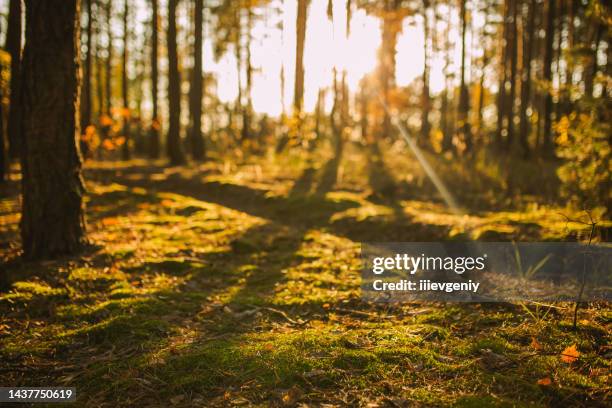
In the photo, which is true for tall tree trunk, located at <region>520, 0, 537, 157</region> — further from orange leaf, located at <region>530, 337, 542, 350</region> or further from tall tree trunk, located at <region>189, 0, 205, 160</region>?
orange leaf, located at <region>530, 337, 542, 350</region>

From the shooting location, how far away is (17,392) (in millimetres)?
2588

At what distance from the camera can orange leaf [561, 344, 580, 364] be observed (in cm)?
268

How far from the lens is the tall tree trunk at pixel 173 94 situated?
1341 cm

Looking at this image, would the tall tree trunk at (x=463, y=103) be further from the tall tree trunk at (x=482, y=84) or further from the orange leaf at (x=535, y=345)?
the orange leaf at (x=535, y=345)

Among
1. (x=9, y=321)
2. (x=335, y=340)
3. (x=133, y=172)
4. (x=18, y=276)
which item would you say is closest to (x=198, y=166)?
(x=133, y=172)

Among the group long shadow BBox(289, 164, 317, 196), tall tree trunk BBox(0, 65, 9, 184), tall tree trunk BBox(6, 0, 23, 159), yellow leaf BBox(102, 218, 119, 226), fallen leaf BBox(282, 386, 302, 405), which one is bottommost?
fallen leaf BBox(282, 386, 302, 405)

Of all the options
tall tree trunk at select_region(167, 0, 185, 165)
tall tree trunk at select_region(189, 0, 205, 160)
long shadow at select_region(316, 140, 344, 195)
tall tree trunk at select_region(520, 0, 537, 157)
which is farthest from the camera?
tall tree trunk at select_region(520, 0, 537, 157)

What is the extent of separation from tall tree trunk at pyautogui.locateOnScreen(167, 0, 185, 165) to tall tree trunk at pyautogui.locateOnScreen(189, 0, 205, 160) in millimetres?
700

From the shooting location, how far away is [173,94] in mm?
13547

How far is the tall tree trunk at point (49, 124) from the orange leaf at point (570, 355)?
4.78 m

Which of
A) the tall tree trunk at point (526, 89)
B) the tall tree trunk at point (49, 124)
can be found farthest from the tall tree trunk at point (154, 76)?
the tall tree trunk at point (526, 89)

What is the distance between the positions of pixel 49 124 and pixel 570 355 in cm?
506

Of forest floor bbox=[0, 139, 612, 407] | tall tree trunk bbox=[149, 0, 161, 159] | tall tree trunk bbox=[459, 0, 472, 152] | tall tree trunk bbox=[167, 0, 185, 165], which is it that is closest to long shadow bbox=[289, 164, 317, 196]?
forest floor bbox=[0, 139, 612, 407]

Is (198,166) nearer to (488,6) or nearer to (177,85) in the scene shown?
(177,85)
